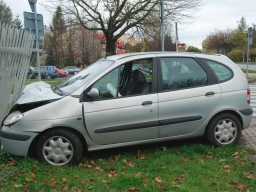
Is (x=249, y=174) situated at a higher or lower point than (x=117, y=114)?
lower

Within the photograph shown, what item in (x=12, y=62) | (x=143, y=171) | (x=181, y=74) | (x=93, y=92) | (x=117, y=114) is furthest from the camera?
(x=12, y=62)

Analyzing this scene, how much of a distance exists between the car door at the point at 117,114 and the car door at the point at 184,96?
19 cm

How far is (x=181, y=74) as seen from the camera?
509 cm

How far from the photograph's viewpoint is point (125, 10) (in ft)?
61.7

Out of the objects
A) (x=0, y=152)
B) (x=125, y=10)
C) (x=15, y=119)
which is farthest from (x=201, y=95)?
(x=125, y=10)

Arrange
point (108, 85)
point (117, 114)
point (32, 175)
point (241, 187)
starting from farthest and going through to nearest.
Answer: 1. point (108, 85)
2. point (117, 114)
3. point (32, 175)
4. point (241, 187)

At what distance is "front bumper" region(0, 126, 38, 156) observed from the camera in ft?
14.2

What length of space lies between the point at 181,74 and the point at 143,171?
179cm

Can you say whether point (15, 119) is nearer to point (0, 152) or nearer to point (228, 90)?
point (0, 152)

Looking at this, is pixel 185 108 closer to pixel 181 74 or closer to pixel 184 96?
pixel 184 96

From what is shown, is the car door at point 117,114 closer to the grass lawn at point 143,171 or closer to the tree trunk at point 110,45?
the grass lawn at point 143,171

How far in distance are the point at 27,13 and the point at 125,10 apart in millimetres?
11180

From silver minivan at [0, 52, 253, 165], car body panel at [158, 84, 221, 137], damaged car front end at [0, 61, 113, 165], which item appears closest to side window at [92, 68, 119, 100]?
silver minivan at [0, 52, 253, 165]

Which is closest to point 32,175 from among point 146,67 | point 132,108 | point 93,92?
point 93,92
